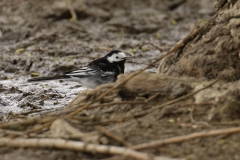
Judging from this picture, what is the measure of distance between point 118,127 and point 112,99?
77 centimetres

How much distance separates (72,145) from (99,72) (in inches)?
163

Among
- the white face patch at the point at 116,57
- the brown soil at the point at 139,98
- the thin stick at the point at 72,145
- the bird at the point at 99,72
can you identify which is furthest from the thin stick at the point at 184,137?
the white face patch at the point at 116,57

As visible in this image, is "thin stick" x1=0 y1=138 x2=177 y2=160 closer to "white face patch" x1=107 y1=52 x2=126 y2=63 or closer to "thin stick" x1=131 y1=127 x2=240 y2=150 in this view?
"thin stick" x1=131 y1=127 x2=240 y2=150

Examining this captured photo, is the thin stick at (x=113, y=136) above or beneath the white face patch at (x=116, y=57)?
beneath

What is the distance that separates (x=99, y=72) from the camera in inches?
334

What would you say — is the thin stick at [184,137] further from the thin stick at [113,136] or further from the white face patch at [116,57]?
the white face patch at [116,57]

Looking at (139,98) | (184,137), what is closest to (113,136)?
(184,137)

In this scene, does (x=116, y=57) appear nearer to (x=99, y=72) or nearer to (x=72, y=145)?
(x=99, y=72)

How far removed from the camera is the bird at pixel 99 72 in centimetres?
838

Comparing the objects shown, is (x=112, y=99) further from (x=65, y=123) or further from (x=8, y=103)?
(x=8, y=103)

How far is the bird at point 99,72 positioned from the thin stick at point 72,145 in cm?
358

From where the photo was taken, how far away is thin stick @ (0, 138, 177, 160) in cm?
414

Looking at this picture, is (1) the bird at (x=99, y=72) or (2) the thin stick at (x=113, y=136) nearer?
(2) the thin stick at (x=113, y=136)

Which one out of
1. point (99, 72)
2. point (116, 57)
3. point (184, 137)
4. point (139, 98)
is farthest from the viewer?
point (116, 57)
